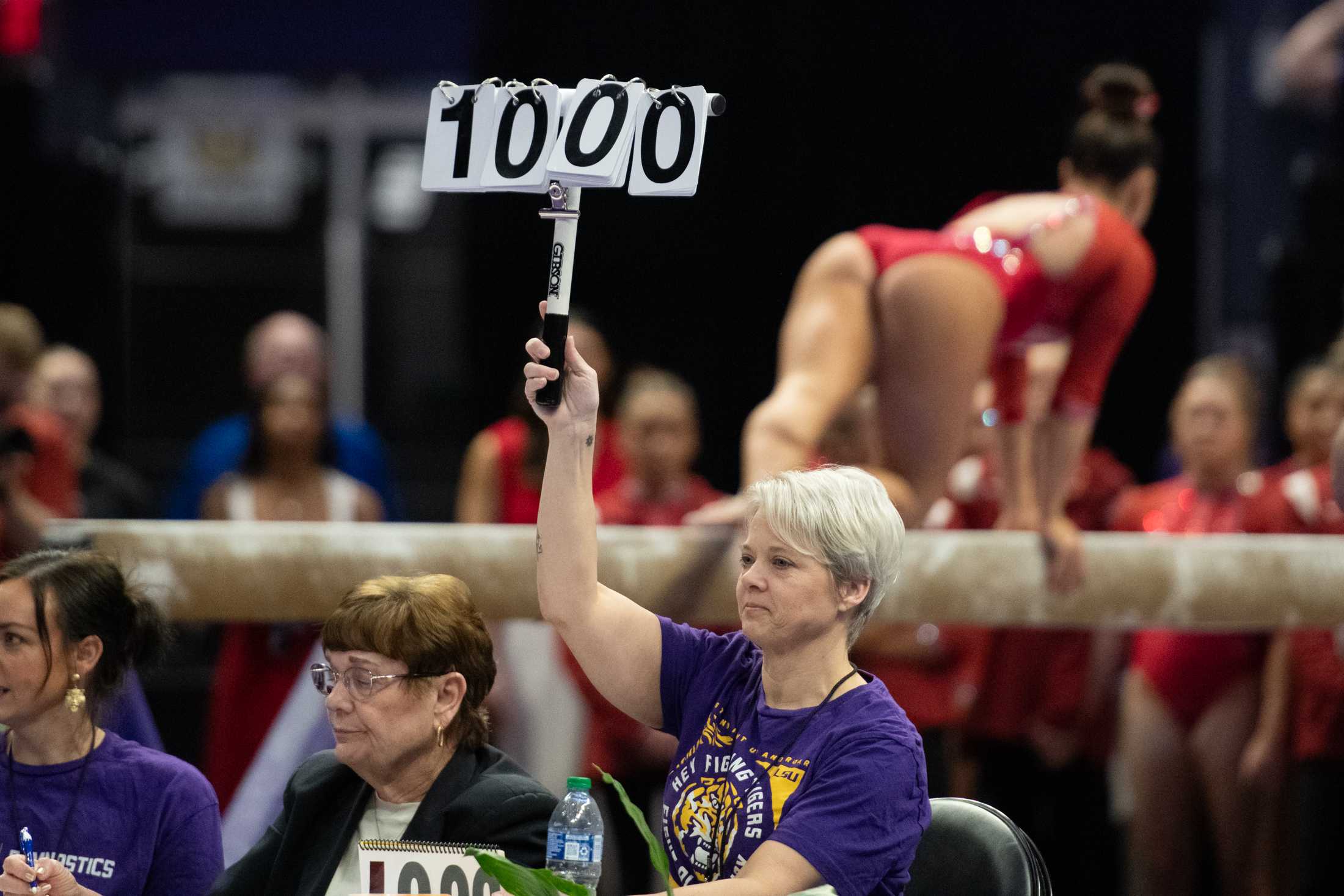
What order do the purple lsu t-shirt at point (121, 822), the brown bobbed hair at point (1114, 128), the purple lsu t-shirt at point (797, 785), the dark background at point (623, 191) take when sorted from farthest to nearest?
the dark background at point (623, 191) → the brown bobbed hair at point (1114, 128) → the purple lsu t-shirt at point (121, 822) → the purple lsu t-shirt at point (797, 785)

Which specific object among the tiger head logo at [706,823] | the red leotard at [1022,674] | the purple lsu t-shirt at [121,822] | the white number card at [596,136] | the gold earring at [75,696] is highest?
the white number card at [596,136]

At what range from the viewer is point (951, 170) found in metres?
6.25

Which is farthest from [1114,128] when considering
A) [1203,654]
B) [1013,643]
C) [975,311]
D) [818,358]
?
[1013,643]

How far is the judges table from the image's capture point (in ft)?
12.3

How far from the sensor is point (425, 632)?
2.12 metres

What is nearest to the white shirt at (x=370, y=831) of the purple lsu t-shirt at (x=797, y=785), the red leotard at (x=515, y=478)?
the purple lsu t-shirt at (x=797, y=785)

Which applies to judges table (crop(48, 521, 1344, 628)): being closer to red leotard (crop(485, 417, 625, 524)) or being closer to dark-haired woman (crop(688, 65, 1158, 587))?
dark-haired woman (crop(688, 65, 1158, 587))

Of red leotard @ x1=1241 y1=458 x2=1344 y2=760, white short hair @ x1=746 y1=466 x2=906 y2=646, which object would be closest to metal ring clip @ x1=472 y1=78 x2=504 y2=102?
white short hair @ x1=746 y1=466 x2=906 y2=646

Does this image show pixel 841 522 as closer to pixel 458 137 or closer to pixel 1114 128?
pixel 458 137

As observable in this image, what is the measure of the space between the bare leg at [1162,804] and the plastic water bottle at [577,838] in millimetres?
2802

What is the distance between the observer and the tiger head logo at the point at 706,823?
2.00 meters

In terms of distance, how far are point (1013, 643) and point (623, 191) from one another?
2.57 meters

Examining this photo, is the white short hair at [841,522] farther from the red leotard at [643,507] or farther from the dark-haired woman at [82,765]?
the red leotard at [643,507]

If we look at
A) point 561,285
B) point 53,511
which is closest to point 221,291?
point 53,511
